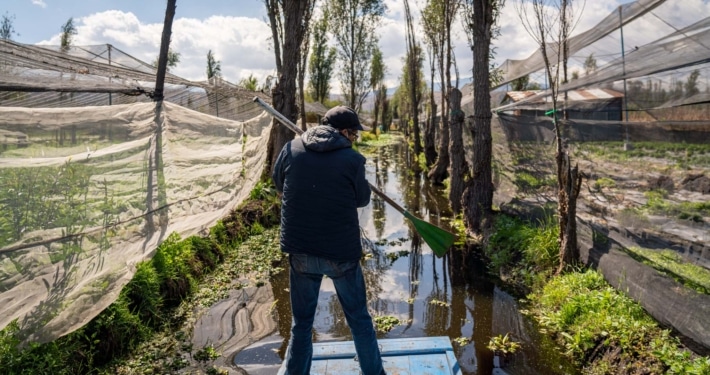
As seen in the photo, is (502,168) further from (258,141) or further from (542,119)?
(258,141)

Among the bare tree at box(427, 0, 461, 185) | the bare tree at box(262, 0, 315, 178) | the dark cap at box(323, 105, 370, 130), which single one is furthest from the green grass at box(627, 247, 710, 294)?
the bare tree at box(427, 0, 461, 185)

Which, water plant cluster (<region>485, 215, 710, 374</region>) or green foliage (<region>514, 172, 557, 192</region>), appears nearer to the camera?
water plant cluster (<region>485, 215, 710, 374</region>)

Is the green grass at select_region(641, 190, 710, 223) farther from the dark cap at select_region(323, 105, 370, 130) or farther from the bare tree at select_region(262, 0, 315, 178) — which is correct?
the bare tree at select_region(262, 0, 315, 178)

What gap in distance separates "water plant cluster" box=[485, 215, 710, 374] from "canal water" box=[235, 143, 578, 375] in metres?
0.18

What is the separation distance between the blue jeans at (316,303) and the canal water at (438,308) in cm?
110

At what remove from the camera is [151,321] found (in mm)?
5090

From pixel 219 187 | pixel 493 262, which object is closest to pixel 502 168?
pixel 493 262

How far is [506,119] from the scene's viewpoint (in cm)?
966

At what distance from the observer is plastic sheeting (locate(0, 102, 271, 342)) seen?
11.6ft

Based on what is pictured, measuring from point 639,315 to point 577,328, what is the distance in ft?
1.70

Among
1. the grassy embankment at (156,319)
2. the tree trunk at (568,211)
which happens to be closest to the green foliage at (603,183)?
the tree trunk at (568,211)

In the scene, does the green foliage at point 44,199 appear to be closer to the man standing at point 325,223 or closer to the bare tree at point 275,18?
the man standing at point 325,223

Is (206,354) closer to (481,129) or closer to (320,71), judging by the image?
(481,129)

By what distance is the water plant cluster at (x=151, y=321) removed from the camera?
369 cm
